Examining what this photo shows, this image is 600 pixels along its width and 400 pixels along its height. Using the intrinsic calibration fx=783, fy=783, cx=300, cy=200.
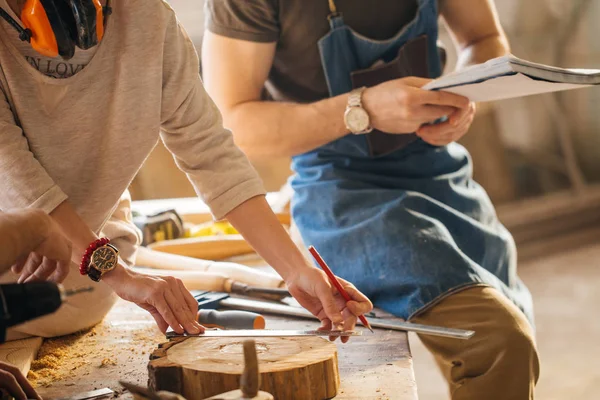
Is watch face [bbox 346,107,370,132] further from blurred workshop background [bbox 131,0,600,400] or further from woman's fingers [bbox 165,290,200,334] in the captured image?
blurred workshop background [bbox 131,0,600,400]

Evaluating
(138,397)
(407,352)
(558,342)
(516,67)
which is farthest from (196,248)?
(558,342)

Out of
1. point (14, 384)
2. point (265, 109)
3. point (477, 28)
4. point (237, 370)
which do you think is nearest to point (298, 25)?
point (265, 109)

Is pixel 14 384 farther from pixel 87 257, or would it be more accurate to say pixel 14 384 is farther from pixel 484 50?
pixel 484 50

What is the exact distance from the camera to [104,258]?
4.32 feet

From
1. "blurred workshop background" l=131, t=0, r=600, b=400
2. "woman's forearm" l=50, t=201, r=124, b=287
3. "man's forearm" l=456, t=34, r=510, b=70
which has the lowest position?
"blurred workshop background" l=131, t=0, r=600, b=400

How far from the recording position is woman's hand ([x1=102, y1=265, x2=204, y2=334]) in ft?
4.29

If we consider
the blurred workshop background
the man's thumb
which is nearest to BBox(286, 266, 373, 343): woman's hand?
the man's thumb

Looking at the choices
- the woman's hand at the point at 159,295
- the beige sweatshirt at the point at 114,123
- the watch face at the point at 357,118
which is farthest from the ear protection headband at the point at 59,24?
the watch face at the point at 357,118

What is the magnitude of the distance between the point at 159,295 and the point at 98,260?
12 centimetres

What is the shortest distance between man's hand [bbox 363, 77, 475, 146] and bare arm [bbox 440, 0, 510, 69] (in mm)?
260

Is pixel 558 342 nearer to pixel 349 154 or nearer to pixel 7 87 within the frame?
pixel 349 154

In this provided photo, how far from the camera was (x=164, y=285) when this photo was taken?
1.31 meters

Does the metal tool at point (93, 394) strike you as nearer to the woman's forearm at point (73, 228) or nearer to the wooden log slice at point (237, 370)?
the wooden log slice at point (237, 370)

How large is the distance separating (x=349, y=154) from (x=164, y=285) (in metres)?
0.84
